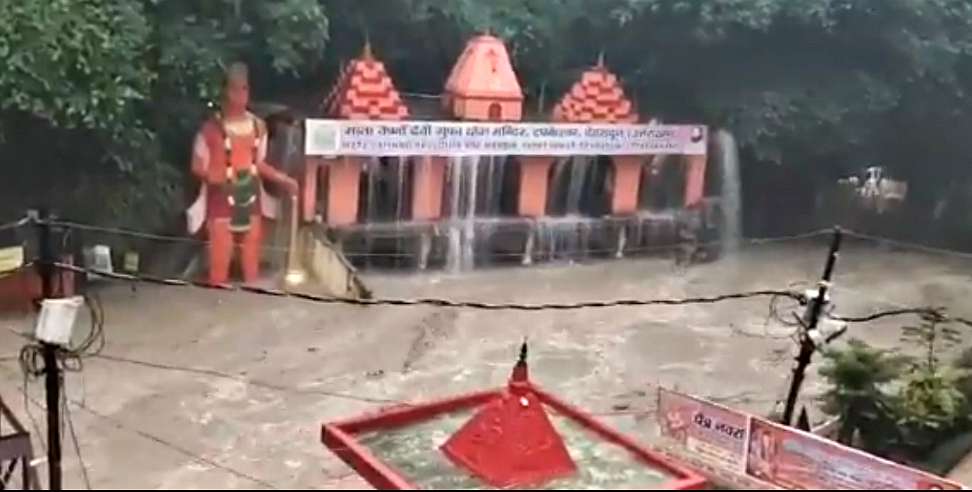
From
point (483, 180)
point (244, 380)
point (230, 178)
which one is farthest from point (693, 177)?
point (244, 380)

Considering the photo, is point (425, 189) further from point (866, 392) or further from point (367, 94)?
point (866, 392)

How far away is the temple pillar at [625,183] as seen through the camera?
19.9 meters

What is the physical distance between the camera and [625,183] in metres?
20.0

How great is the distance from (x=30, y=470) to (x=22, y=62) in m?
9.19

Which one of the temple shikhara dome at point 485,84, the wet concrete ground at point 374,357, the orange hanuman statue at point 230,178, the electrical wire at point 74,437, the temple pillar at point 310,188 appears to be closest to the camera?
the electrical wire at point 74,437

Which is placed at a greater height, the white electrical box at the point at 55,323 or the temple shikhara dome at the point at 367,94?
the temple shikhara dome at the point at 367,94

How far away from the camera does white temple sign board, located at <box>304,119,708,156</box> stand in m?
16.9

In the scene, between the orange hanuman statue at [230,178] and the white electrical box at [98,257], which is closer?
the white electrical box at [98,257]

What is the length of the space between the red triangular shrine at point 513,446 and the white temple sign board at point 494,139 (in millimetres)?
12789

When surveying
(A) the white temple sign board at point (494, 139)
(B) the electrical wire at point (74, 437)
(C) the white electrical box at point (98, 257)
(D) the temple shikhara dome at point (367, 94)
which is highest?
(D) the temple shikhara dome at point (367, 94)

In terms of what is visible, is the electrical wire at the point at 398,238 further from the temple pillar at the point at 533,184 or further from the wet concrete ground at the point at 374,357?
the temple pillar at the point at 533,184

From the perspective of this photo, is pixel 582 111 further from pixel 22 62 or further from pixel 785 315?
pixel 22 62

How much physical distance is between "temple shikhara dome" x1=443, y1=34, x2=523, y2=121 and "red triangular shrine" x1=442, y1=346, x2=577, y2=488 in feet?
47.1

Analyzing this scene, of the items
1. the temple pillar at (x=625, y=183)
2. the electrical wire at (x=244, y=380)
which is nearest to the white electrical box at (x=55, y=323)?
the electrical wire at (x=244, y=380)
